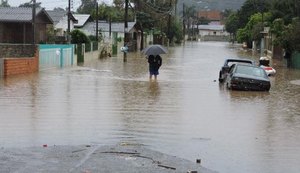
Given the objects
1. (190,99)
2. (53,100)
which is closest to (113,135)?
(53,100)

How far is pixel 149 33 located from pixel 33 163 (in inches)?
3791

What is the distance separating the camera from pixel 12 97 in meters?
19.9

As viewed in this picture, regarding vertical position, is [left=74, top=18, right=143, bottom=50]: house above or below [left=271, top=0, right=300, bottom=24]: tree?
below

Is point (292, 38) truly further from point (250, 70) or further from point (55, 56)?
point (250, 70)

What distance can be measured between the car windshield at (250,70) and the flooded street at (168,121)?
148 cm

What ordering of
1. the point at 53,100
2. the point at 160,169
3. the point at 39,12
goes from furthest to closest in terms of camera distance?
the point at 39,12 → the point at 53,100 → the point at 160,169

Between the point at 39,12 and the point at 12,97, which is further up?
the point at 39,12

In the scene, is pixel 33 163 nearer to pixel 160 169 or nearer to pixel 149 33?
pixel 160 169

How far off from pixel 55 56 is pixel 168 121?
24.9m

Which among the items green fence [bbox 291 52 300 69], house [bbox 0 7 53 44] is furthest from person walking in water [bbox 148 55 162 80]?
house [bbox 0 7 53 44]

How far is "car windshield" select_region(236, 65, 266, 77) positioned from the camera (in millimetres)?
26203

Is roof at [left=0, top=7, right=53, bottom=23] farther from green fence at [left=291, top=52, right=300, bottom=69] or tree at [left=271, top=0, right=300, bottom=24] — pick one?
tree at [left=271, top=0, right=300, bottom=24]

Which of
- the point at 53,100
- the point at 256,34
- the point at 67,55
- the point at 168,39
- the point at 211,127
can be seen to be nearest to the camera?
the point at 211,127

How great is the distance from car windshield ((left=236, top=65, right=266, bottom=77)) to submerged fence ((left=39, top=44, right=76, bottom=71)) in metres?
13.4
